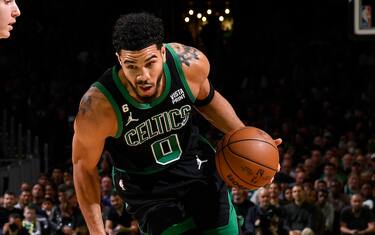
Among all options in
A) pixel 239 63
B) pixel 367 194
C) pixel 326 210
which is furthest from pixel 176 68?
pixel 239 63

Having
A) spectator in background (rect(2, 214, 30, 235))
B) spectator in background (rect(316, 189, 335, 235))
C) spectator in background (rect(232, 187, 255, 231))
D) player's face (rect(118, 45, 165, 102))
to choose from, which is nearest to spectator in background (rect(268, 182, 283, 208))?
spectator in background (rect(232, 187, 255, 231))

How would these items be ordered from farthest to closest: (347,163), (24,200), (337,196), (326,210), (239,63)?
(239,63), (347,163), (24,200), (337,196), (326,210)

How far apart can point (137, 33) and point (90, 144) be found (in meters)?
0.55

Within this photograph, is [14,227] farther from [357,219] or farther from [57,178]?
[357,219]

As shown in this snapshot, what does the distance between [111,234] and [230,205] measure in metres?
4.14

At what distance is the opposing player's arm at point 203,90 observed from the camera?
12.7 ft

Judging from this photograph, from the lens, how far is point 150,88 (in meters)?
3.60

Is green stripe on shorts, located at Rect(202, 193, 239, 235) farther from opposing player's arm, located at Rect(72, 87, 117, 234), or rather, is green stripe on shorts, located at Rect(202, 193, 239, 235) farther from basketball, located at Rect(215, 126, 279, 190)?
opposing player's arm, located at Rect(72, 87, 117, 234)

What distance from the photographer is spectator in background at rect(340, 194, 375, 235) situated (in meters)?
7.89

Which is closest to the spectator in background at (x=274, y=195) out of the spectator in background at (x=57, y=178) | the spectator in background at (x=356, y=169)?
the spectator in background at (x=356, y=169)

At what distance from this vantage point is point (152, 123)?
3.76 meters

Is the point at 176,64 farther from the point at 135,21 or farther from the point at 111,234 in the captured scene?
the point at 111,234

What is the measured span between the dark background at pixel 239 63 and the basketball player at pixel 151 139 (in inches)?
290

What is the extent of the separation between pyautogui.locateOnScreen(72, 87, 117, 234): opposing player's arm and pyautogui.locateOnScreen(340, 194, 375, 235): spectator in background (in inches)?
180
